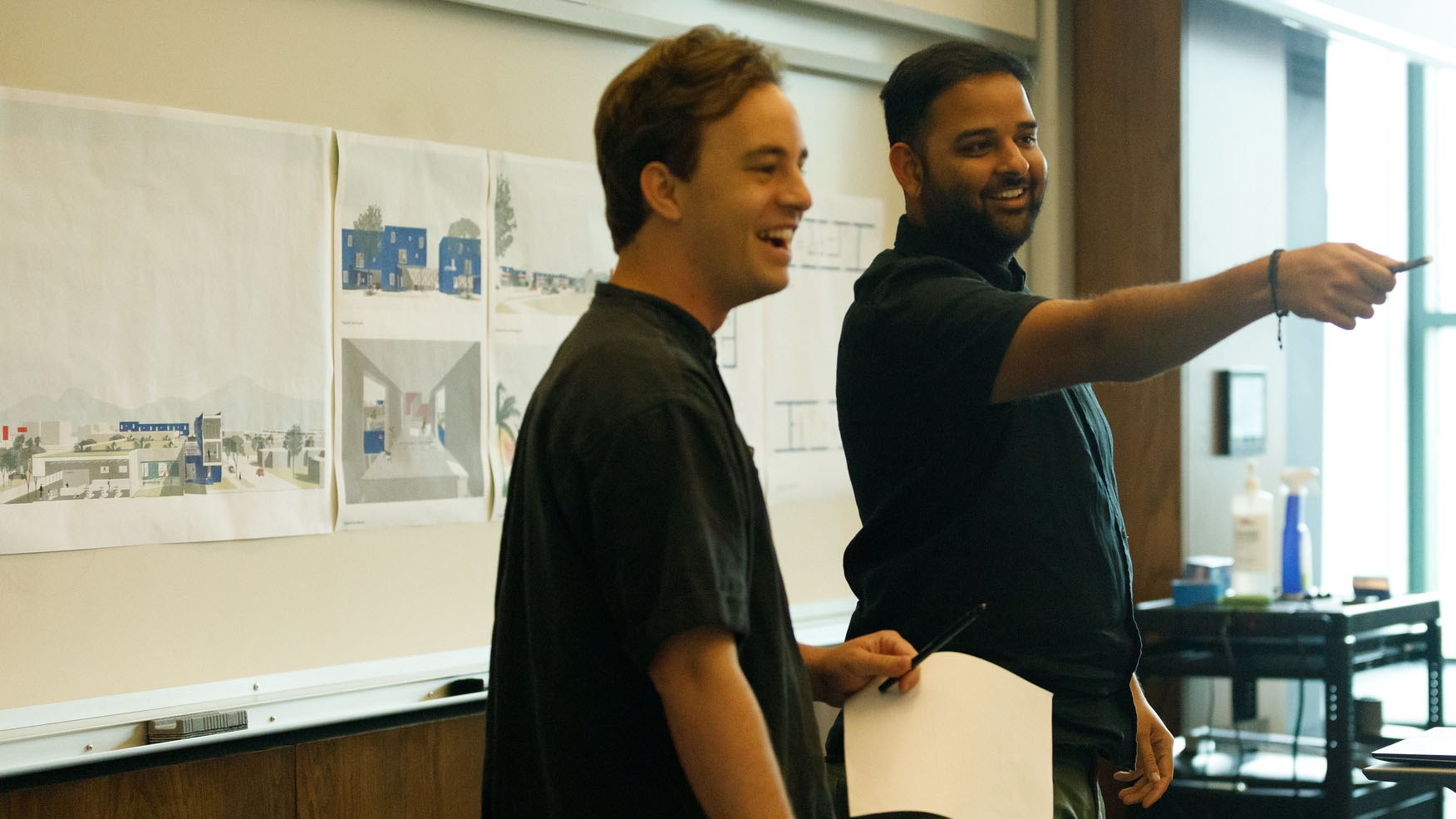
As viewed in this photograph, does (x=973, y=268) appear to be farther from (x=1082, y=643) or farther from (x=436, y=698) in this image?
(x=436, y=698)

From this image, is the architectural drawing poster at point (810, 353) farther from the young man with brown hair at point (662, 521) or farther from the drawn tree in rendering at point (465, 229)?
the young man with brown hair at point (662, 521)

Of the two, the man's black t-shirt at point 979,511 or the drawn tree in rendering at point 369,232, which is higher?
the drawn tree in rendering at point 369,232

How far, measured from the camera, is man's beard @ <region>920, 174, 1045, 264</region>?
4.75 ft

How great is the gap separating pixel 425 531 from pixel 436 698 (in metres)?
0.26

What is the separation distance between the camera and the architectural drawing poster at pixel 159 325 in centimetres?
174

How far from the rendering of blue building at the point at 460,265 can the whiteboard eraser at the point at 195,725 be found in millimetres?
726

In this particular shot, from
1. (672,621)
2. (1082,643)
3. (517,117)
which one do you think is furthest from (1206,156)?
(672,621)

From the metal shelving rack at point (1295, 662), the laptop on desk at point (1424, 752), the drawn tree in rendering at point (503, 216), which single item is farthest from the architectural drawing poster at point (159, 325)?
the metal shelving rack at point (1295, 662)

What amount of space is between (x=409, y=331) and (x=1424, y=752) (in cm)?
150

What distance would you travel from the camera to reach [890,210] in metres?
2.94

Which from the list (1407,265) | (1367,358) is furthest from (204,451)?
(1367,358)

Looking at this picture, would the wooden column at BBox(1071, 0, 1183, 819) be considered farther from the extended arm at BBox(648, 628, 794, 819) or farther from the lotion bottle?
the extended arm at BBox(648, 628, 794, 819)

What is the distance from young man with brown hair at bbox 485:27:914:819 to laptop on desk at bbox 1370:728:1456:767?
73cm

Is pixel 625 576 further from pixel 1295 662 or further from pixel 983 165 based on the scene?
pixel 1295 662
